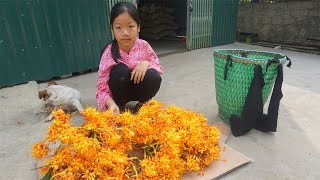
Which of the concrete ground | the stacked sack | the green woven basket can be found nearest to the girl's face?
the green woven basket

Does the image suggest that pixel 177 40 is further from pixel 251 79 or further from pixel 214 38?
pixel 251 79

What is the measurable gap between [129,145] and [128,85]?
1068 mm

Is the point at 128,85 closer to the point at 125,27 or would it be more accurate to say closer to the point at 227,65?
the point at 125,27

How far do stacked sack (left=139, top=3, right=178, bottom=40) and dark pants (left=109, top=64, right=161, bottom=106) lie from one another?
240 inches

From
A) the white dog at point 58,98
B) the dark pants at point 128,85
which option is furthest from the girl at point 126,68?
the white dog at point 58,98

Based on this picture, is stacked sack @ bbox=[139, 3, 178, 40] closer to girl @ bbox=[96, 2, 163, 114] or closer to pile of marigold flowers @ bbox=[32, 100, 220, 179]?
girl @ bbox=[96, 2, 163, 114]

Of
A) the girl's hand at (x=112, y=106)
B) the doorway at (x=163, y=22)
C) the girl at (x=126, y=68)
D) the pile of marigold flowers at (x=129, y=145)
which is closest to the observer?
the pile of marigold flowers at (x=129, y=145)

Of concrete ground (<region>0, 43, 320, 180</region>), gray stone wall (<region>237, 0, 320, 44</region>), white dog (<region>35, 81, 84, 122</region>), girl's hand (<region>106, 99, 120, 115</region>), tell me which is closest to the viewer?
concrete ground (<region>0, 43, 320, 180</region>)

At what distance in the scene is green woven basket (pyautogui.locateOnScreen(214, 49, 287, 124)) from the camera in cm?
227

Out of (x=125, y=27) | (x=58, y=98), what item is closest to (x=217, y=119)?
(x=125, y=27)

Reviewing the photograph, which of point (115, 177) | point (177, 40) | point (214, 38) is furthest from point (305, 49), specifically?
point (115, 177)

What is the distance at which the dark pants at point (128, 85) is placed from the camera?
2490 mm

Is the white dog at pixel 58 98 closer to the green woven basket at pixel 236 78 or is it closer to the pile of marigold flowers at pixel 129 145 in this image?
the pile of marigold flowers at pixel 129 145

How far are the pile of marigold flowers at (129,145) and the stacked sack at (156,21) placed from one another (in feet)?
22.7
